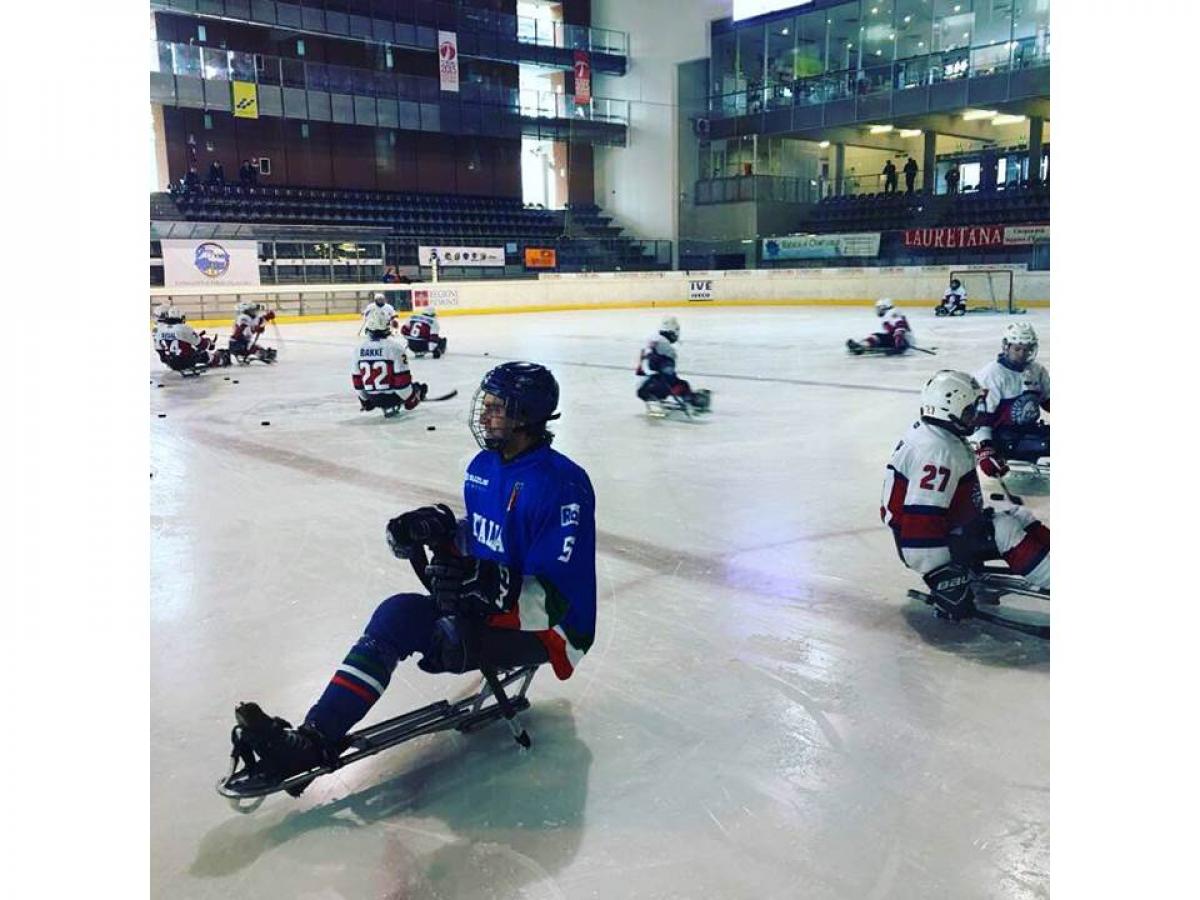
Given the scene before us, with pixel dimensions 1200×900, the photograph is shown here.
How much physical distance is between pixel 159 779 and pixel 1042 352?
11.0m

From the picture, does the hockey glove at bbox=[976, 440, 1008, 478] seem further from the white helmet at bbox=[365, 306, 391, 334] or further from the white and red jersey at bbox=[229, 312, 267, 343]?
the white and red jersey at bbox=[229, 312, 267, 343]

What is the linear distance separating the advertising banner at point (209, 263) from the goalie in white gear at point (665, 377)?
13.6 m

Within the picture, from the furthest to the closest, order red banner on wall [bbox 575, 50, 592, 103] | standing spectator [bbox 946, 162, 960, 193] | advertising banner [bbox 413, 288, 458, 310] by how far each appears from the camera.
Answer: red banner on wall [bbox 575, 50, 592, 103], standing spectator [bbox 946, 162, 960, 193], advertising banner [bbox 413, 288, 458, 310]

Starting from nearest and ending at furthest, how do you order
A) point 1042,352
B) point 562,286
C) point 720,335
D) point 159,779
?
point 159,779 < point 1042,352 < point 720,335 < point 562,286

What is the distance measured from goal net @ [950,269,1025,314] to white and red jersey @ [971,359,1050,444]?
54.0 ft

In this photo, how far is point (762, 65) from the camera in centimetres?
3369

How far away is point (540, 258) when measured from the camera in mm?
27984

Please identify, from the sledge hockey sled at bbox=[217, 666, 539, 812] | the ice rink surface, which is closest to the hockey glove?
the ice rink surface

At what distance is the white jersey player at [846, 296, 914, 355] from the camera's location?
12.3m

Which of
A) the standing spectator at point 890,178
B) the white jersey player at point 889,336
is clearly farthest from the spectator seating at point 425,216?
the white jersey player at point 889,336
